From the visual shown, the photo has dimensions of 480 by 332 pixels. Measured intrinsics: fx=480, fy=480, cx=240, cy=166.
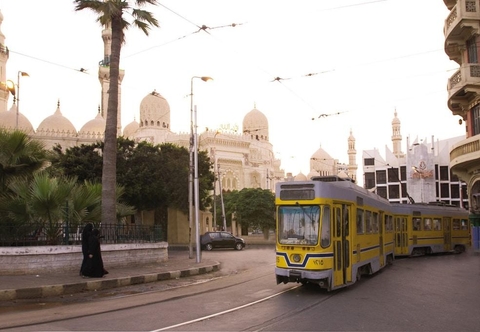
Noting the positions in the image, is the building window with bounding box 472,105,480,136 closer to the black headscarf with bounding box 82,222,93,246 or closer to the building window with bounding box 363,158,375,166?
the black headscarf with bounding box 82,222,93,246

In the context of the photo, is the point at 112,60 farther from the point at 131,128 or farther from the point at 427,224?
the point at 131,128

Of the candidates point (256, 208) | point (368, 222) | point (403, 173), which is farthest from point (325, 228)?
point (403, 173)

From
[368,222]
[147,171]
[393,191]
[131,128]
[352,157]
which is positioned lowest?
[368,222]

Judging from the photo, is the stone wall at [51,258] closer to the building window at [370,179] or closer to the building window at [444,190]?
the building window at [444,190]

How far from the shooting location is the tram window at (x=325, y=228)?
10828mm

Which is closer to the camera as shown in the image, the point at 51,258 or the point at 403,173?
the point at 51,258

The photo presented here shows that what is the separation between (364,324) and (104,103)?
71.7 meters

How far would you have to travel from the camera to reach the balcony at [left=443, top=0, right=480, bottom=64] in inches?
914

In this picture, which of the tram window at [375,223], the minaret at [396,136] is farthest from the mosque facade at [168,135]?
the tram window at [375,223]

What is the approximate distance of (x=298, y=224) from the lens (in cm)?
1117

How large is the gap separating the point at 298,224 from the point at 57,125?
5941 centimetres

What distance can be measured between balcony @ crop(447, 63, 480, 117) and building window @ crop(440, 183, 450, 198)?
150 feet

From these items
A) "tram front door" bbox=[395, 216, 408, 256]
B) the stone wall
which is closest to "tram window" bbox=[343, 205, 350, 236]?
the stone wall

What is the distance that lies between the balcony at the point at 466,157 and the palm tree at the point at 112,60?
1602cm
